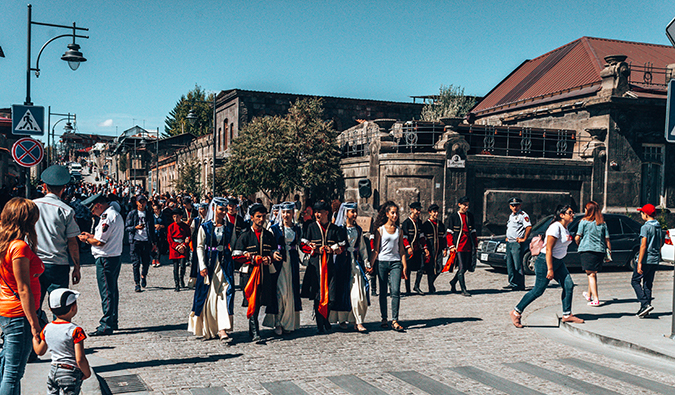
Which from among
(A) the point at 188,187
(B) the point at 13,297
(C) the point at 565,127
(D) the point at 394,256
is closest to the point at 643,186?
(C) the point at 565,127

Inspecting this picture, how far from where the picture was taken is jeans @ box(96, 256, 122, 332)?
802cm

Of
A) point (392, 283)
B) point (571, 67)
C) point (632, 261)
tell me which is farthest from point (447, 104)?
point (392, 283)

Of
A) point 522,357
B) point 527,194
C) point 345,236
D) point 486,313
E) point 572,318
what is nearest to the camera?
point 522,357

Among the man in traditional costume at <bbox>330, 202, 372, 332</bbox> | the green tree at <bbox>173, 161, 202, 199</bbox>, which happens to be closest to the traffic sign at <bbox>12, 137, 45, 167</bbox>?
the man in traditional costume at <bbox>330, 202, 372, 332</bbox>

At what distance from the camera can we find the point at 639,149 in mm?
23422

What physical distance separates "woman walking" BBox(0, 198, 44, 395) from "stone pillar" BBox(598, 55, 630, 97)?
22810 mm

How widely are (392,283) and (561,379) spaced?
122 inches

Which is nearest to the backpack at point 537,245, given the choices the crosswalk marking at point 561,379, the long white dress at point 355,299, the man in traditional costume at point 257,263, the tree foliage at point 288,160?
the crosswalk marking at point 561,379

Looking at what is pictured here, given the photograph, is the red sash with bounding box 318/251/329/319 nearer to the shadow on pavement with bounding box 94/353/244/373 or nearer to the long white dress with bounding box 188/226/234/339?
the long white dress with bounding box 188/226/234/339

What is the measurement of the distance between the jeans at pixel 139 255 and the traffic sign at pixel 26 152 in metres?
2.88

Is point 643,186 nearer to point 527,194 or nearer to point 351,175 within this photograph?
point 527,194

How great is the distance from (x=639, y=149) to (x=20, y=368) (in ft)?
79.1

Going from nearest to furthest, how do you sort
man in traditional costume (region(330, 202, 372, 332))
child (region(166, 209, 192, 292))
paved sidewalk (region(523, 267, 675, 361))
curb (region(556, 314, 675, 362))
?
curb (region(556, 314, 675, 362)) < paved sidewalk (region(523, 267, 675, 361)) < man in traditional costume (region(330, 202, 372, 332)) < child (region(166, 209, 192, 292))

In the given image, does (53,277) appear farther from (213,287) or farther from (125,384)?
(213,287)
